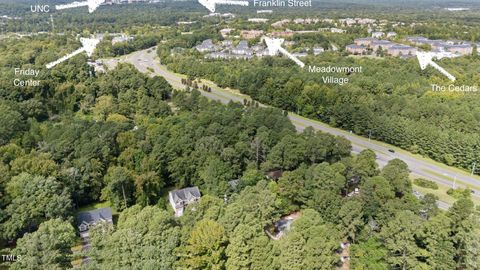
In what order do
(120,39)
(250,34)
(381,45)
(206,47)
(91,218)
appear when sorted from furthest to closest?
(250,34) < (120,39) < (206,47) < (381,45) < (91,218)

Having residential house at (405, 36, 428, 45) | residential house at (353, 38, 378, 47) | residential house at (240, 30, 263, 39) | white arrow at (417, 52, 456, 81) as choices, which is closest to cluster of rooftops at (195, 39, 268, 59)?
residential house at (240, 30, 263, 39)

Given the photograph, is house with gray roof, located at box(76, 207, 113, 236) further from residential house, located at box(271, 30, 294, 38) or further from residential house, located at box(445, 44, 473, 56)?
residential house, located at box(271, 30, 294, 38)

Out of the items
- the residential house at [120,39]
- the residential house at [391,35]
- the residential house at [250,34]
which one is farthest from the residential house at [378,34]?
the residential house at [120,39]

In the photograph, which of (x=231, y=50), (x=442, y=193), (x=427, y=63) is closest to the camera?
(x=442, y=193)

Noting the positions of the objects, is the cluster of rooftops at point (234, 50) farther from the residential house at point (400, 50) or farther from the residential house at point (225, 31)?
the residential house at point (400, 50)

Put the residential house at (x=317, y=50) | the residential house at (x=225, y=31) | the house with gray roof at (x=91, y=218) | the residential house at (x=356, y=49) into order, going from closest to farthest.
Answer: the house with gray roof at (x=91, y=218)
the residential house at (x=317, y=50)
the residential house at (x=356, y=49)
the residential house at (x=225, y=31)

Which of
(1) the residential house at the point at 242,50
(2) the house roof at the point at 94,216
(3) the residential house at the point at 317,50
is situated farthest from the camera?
(1) the residential house at the point at 242,50

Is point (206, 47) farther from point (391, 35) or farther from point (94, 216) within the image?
point (94, 216)

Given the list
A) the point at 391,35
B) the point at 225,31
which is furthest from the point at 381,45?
the point at 225,31
